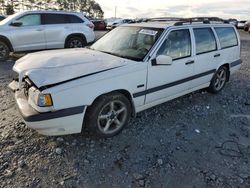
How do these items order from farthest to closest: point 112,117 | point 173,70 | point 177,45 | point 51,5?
point 51,5, point 177,45, point 173,70, point 112,117

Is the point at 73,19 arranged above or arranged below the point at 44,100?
above

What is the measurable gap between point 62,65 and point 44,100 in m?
0.73

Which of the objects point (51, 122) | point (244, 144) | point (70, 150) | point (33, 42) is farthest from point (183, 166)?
point (33, 42)

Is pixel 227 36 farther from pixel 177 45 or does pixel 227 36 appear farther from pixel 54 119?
pixel 54 119

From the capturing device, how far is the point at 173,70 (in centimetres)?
414

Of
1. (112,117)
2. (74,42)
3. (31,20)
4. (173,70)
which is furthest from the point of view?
(74,42)

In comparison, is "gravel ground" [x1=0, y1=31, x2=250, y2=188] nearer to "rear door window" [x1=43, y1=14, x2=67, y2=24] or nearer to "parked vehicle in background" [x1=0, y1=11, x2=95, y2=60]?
"parked vehicle in background" [x1=0, y1=11, x2=95, y2=60]

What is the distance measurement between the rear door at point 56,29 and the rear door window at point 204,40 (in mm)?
5712

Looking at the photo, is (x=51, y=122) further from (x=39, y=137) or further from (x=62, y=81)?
(x=39, y=137)

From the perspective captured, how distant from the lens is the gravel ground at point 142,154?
285 cm

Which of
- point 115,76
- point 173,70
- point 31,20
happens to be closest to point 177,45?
point 173,70

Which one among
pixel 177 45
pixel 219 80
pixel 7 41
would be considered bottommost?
pixel 219 80

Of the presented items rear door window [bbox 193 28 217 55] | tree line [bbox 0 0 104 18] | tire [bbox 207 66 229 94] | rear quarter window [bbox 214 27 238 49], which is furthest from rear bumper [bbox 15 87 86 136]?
tree line [bbox 0 0 104 18]

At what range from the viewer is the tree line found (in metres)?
35.9
